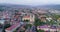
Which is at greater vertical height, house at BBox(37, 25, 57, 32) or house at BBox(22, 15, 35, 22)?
house at BBox(22, 15, 35, 22)

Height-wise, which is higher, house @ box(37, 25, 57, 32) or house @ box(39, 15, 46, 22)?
house @ box(39, 15, 46, 22)

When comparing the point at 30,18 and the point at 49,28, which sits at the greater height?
the point at 30,18

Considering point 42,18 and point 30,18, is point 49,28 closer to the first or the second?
point 42,18

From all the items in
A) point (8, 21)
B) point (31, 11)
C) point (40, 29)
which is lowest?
point (40, 29)

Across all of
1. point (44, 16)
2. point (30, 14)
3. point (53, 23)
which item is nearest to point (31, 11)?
point (30, 14)

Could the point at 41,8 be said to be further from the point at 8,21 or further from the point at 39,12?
the point at 8,21

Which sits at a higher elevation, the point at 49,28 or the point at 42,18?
the point at 42,18

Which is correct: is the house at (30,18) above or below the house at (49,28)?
above

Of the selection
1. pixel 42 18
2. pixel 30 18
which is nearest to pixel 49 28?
pixel 42 18

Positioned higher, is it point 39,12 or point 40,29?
point 39,12

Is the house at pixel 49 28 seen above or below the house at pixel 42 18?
below
